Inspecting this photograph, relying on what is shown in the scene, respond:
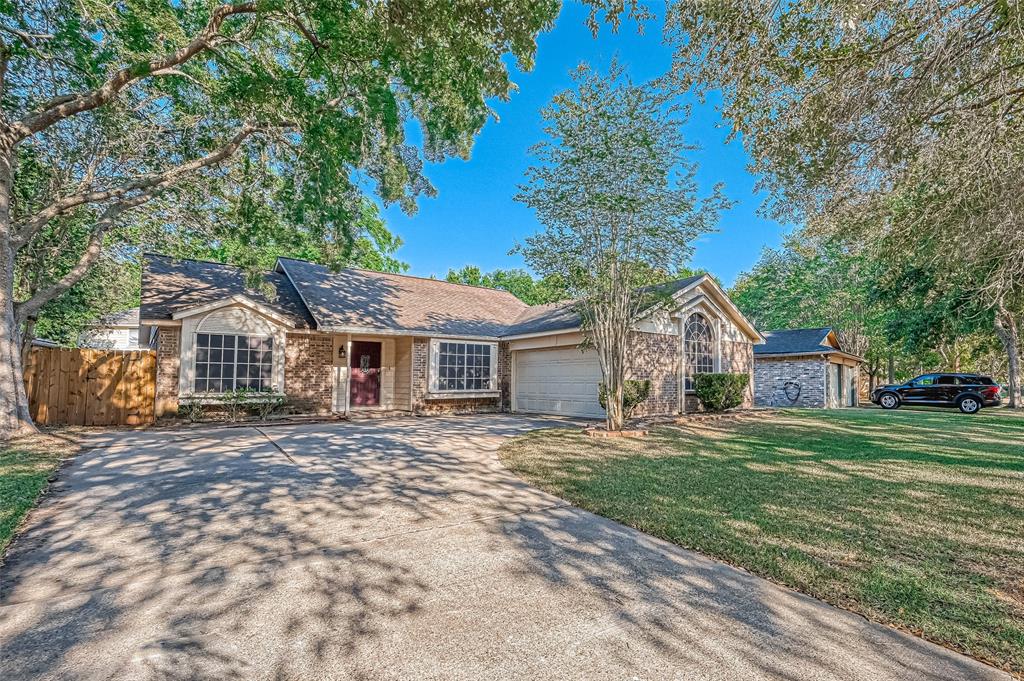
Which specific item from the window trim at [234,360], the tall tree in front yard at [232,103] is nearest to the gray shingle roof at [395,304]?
the window trim at [234,360]

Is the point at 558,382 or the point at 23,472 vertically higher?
the point at 558,382

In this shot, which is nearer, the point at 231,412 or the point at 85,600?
the point at 85,600

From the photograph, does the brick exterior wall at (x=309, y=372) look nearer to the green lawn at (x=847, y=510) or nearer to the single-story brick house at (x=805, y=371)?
the green lawn at (x=847, y=510)

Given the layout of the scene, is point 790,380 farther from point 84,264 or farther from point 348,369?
point 84,264

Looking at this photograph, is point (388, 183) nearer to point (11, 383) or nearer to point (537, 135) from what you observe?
point (537, 135)

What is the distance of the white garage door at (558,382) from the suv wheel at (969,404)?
633 inches

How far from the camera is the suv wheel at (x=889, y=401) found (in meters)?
21.0

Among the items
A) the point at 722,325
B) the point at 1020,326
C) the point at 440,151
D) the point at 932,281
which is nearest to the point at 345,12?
the point at 440,151

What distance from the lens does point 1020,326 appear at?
67.4 ft

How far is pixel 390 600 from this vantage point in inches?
117

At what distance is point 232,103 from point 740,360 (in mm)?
15650

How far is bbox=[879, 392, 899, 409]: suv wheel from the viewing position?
21.0 m

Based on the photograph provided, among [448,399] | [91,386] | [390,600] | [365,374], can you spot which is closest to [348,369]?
[365,374]

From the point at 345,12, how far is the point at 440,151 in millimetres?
4092
